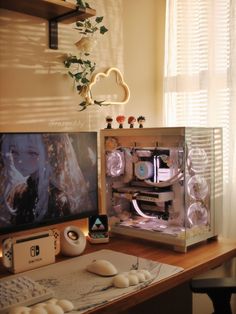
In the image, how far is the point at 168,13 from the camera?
2.27 metres

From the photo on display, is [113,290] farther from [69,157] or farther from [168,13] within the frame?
[168,13]

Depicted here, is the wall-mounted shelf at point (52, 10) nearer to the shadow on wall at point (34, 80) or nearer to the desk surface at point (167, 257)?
the shadow on wall at point (34, 80)

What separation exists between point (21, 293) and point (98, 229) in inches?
26.3

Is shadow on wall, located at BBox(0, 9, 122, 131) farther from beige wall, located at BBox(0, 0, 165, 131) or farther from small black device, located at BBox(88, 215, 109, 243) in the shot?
small black device, located at BBox(88, 215, 109, 243)

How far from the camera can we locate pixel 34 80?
1761 millimetres

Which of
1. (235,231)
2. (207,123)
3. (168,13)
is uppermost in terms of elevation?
(168,13)

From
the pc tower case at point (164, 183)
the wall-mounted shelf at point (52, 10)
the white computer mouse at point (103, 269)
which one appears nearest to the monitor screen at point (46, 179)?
the pc tower case at point (164, 183)

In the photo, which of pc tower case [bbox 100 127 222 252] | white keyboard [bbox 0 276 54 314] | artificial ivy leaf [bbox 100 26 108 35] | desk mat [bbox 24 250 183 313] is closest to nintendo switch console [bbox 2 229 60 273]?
desk mat [bbox 24 250 183 313]

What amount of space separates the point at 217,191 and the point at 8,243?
0.97 meters

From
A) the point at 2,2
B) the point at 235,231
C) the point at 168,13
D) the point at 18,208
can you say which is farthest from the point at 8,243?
the point at 168,13

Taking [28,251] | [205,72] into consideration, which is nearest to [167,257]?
[28,251]

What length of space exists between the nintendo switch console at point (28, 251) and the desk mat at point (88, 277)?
0.12ft

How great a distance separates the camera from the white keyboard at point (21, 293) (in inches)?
42.4

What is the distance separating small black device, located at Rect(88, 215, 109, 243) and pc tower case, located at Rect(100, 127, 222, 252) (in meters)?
0.09
